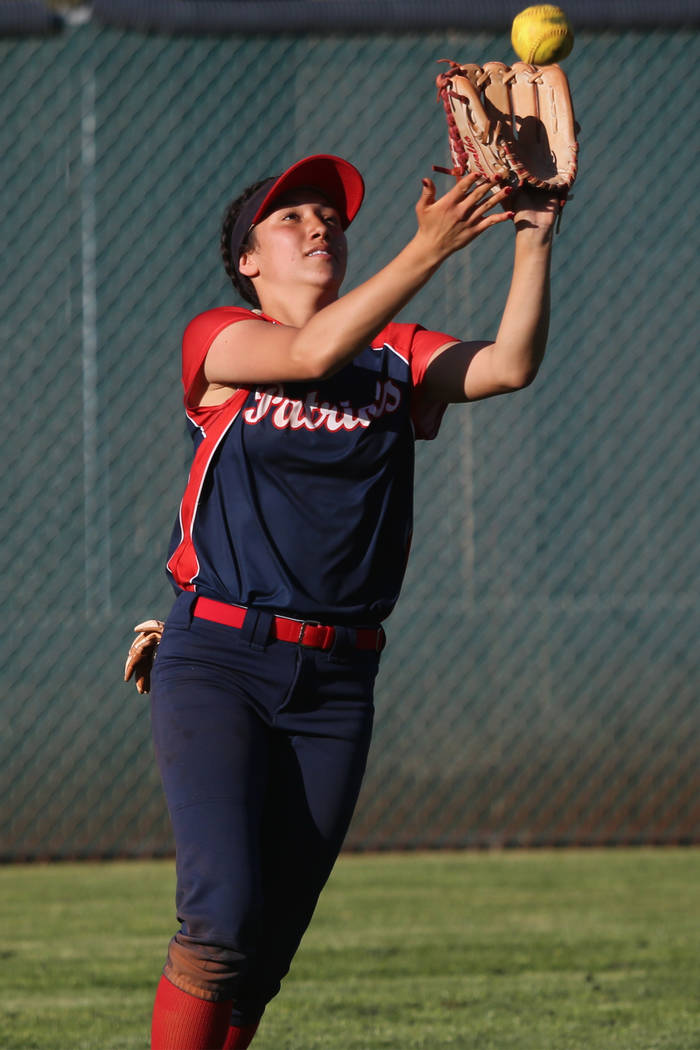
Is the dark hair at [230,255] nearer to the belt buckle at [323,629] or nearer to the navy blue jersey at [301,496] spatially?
the navy blue jersey at [301,496]

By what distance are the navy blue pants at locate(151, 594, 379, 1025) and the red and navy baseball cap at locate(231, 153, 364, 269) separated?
0.72m

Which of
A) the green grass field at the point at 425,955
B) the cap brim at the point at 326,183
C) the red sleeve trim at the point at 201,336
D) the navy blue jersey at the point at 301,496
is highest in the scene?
the cap brim at the point at 326,183

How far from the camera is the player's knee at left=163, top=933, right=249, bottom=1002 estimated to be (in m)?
2.35

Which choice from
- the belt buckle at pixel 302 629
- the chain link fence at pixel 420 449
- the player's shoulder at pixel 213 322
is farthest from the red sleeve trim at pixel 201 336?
the chain link fence at pixel 420 449

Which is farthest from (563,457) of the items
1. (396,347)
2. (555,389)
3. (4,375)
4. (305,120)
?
(396,347)

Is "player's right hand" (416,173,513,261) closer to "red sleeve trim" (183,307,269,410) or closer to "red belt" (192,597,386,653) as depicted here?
"red sleeve trim" (183,307,269,410)

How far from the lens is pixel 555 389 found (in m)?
5.63

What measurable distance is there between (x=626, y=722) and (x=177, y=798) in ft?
11.0

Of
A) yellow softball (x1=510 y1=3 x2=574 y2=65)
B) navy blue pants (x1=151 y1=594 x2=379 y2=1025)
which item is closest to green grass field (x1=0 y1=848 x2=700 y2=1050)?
navy blue pants (x1=151 y1=594 x2=379 y2=1025)

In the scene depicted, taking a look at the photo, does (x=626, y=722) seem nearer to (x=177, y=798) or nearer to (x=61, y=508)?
(x=61, y=508)

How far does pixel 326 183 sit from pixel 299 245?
153mm

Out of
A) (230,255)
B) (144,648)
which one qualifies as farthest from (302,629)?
(230,255)

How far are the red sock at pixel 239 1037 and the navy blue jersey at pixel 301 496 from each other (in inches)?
29.0

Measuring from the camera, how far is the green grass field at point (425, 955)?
332 cm
